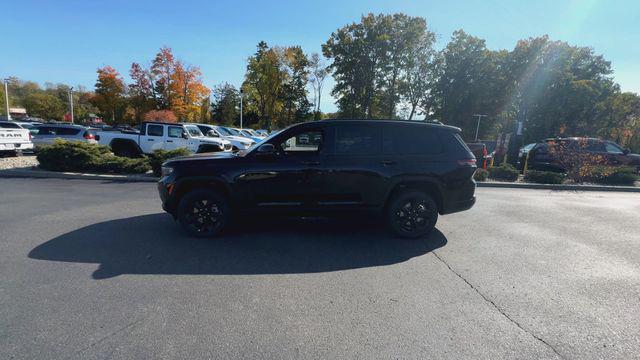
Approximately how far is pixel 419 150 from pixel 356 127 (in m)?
1.12

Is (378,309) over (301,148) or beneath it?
beneath

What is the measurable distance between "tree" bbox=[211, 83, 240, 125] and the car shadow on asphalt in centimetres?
5719

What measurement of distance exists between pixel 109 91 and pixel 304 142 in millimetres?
49683

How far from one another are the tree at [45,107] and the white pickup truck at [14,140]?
7308cm

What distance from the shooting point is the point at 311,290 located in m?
3.53

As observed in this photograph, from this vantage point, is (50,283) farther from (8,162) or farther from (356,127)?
(8,162)

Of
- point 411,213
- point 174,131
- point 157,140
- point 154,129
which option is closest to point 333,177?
point 411,213

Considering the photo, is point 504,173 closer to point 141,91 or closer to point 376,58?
point 376,58

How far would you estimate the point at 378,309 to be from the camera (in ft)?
10.4

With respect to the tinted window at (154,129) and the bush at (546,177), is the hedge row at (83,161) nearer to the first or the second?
the tinted window at (154,129)

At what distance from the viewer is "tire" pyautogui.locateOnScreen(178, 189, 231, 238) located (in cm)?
508

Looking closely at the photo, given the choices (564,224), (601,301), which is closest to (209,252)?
(601,301)

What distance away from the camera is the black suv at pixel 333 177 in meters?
5.04

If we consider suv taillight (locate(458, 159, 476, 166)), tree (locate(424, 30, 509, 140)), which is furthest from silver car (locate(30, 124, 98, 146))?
tree (locate(424, 30, 509, 140))
